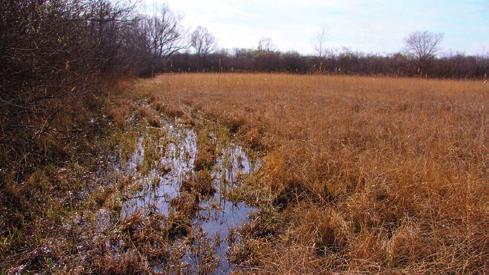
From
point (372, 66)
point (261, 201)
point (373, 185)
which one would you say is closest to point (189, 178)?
point (261, 201)

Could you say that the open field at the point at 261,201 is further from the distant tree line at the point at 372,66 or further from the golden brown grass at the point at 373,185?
the distant tree line at the point at 372,66

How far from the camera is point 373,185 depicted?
304 centimetres

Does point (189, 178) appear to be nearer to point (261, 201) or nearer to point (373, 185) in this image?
point (261, 201)

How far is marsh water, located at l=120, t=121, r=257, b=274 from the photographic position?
2678mm

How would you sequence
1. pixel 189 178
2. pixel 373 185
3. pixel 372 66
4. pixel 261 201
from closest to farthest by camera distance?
pixel 373 185 → pixel 261 201 → pixel 189 178 → pixel 372 66

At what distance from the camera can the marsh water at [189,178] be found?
2678mm

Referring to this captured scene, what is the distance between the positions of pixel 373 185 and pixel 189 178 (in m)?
1.96

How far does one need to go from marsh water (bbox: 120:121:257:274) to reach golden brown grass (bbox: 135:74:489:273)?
1.11 feet

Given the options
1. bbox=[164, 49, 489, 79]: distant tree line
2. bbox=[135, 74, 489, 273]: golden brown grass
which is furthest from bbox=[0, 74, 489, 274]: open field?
bbox=[164, 49, 489, 79]: distant tree line

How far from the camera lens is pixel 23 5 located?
11.1 ft

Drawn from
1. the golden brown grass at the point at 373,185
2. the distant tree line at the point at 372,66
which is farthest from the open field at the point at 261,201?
the distant tree line at the point at 372,66

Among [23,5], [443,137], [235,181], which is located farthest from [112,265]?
[443,137]

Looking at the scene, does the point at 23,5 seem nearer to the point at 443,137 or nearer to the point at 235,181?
the point at 235,181

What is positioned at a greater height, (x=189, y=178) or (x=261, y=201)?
Answer: (x=189, y=178)
